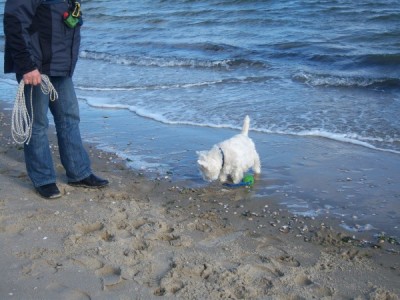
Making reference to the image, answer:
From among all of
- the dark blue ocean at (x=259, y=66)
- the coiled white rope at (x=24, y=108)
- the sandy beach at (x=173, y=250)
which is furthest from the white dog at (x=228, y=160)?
the dark blue ocean at (x=259, y=66)

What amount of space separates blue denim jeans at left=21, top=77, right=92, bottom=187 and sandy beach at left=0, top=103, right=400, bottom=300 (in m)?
0.21

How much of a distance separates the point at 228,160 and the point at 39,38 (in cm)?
209

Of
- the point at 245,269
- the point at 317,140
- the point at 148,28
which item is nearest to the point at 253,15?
the point at 148,28

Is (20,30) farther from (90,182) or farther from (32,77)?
(90,182)

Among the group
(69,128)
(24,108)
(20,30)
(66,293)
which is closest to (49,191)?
(69,128)

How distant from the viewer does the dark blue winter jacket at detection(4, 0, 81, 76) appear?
12.9 feet

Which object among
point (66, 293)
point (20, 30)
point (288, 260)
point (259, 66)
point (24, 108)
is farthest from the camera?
point (259, 66)

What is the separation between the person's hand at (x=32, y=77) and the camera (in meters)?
4.05

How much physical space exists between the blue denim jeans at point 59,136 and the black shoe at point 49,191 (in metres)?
0.04

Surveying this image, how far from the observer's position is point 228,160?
5.22 m

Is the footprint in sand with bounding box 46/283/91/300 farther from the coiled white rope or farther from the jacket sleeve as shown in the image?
the jacket sleeve

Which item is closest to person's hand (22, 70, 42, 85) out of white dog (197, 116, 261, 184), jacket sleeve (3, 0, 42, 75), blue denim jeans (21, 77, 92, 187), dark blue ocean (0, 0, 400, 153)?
jacket sleeve (3, 0, 42, 75)

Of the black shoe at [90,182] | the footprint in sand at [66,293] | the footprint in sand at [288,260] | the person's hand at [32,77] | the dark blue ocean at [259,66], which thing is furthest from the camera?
the dark blue ocean at [259,66]

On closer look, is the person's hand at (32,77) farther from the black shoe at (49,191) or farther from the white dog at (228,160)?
the white dog at (228,160)
